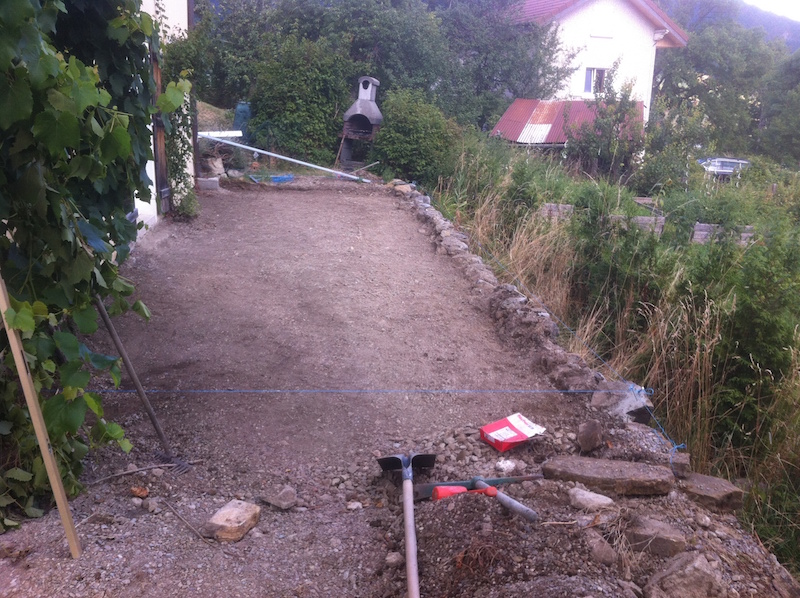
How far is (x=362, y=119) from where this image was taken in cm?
1476

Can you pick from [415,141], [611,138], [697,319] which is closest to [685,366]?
[697,319]

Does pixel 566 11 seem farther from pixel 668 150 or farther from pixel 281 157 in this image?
pixel 281 157

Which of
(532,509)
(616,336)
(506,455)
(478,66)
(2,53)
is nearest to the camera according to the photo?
(2,53)

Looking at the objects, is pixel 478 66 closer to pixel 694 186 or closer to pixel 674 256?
pixel 694 186

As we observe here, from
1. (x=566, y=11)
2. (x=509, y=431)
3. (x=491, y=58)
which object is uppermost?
(x=566, y=11)

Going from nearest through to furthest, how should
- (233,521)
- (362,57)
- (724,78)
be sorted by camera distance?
(233,521) → (362,57) → (724,78)

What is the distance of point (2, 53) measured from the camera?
7.04ft

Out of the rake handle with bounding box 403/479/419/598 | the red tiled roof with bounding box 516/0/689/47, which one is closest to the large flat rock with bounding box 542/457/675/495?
the rake handle with bounding box 403/479/419/598

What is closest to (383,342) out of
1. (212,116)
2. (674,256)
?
(674,256)

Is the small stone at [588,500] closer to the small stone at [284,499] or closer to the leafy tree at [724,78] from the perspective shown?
the small stone at [284,499]

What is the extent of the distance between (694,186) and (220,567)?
40.5 ft

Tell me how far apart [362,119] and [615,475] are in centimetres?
1249

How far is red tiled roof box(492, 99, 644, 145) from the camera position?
61.1 feet

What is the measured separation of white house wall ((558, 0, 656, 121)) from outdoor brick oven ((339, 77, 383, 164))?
1028 cm
